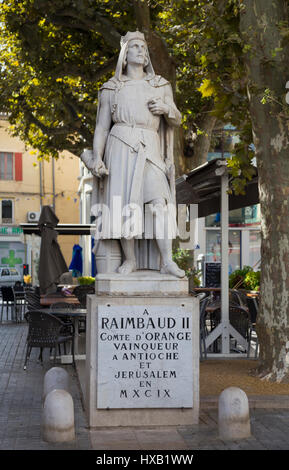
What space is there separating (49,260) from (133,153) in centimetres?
971

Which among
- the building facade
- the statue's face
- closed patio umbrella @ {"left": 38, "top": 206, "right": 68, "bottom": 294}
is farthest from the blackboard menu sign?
the building facade

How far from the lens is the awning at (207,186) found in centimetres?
1057

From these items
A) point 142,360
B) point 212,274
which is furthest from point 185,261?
point 142,360

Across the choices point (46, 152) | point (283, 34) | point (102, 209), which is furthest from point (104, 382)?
point (46, 152)

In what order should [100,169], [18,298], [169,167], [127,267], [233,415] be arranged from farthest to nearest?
[18,298] < [169,167] < [100,169] < [127,267] < [233,415]

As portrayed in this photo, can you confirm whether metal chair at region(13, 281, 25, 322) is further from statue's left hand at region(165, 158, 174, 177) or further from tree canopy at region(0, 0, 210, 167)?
statue's left hand at region(165, 158, 174, 177)

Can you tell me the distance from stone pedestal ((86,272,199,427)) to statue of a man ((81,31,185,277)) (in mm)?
446

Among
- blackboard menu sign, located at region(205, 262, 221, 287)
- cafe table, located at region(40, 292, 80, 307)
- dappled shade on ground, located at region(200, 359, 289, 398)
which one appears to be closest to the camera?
dappled shade on ground, located at region(200, 359, 289, 398)

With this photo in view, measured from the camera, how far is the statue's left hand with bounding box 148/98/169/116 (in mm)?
7107

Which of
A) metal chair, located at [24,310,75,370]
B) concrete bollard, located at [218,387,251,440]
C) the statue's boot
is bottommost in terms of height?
concrete bollard, located at [218,387,251,440]

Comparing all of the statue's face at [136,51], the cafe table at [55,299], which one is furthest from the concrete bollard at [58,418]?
the cafe table at [55,299]

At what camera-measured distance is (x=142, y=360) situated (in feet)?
21.5

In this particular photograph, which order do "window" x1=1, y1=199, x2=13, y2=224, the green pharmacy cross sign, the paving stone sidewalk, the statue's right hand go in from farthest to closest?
"window" x1=1, y1=199, x2=13, y2=224, the green pharmacy cross sign, the statue's right hand, the paving stone sidewalk

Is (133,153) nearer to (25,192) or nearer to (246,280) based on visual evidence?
(246,280)
